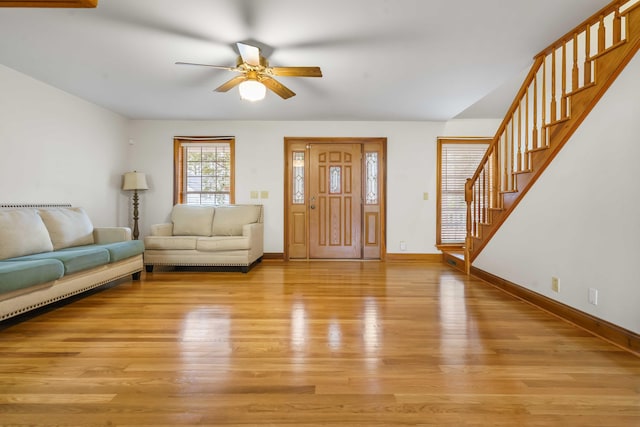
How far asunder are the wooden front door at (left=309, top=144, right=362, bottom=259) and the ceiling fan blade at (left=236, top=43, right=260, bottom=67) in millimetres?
2860

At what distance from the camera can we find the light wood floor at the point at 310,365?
1490 millimetres

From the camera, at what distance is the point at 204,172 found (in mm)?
5902

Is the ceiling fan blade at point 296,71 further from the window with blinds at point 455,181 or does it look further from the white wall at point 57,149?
the window with blinds at point 455,181

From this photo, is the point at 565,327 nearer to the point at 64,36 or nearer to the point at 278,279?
the point at 278,279

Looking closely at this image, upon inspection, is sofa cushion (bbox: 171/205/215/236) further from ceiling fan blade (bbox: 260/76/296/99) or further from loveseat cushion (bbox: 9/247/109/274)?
ceiling fan blade (bbox: 260/76/296/99)

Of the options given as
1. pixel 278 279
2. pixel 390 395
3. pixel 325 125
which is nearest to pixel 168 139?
pixel 325 125

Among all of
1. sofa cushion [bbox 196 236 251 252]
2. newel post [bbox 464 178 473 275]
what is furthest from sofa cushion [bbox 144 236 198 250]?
newel post [bbox 464 178 473 275]

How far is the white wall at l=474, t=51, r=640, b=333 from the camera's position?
2.16m

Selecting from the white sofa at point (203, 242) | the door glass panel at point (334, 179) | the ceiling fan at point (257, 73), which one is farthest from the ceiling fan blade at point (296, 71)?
the door glass panel at point (334, 179)

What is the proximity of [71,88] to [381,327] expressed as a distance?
183 inches

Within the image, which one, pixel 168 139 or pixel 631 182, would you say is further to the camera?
pixel 168 139

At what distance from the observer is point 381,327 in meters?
2.55

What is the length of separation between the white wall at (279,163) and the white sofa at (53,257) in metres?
1.88

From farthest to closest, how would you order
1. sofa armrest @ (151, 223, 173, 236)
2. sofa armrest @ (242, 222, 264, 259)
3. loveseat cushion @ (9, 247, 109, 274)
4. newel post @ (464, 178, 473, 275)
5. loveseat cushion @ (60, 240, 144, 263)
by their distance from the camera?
sofa armrest @ (151, 223, 173, 236) < sofa armrest @ (242, 222, 264, 259) < newel post @ (464, 178, 473, 275) < loveseat cushion @ (60, 240, 144, 263) < loveseat cushion @ (9, 247, 109, 274)
